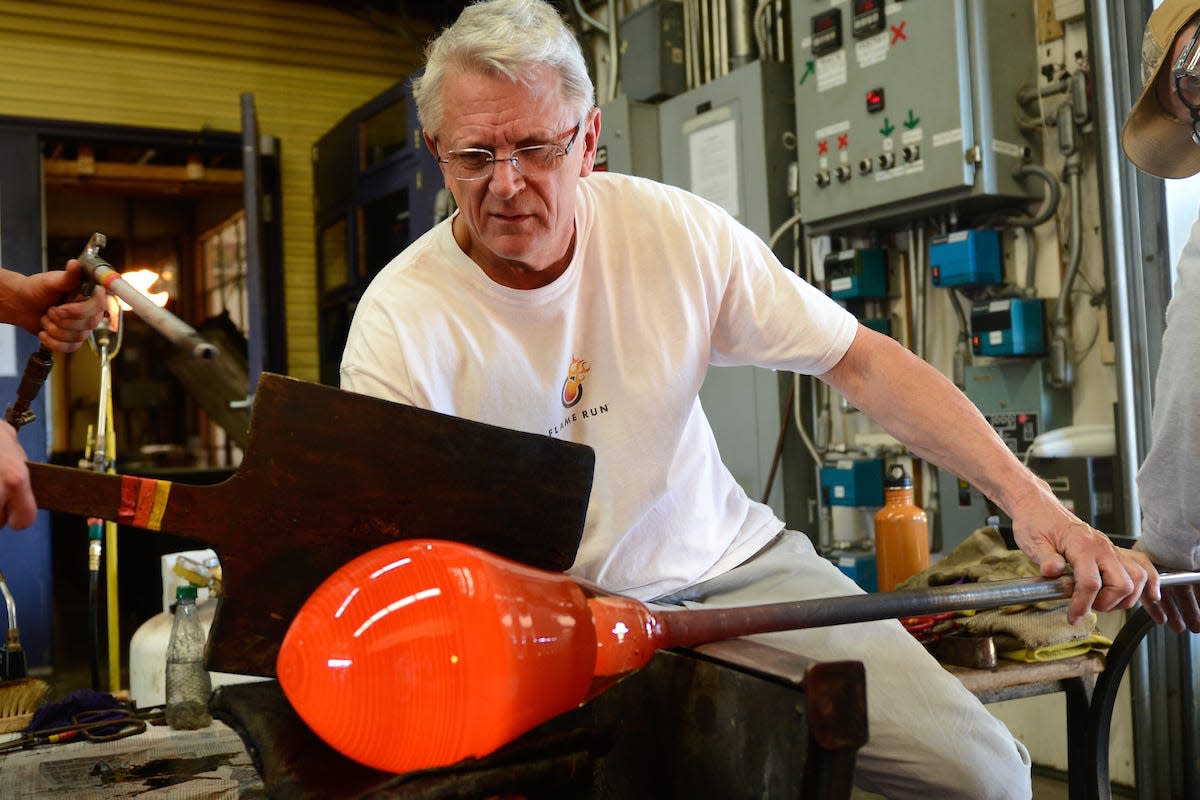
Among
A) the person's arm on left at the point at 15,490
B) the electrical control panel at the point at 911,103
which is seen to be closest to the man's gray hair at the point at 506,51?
the person's arm on left at the point at 15,490

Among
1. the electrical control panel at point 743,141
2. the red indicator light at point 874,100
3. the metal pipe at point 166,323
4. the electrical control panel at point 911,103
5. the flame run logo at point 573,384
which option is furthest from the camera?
the electrical control panel at point 743,141

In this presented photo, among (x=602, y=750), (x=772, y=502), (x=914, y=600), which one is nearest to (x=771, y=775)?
(x=602, y=750)

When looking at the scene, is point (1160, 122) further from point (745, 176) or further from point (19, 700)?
point (19, 700)

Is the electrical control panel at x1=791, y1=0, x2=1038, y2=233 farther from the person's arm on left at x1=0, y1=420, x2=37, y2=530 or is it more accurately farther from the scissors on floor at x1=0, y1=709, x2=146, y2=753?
the person's arm on left at x1=0, y1=420, x2=37, y2=530

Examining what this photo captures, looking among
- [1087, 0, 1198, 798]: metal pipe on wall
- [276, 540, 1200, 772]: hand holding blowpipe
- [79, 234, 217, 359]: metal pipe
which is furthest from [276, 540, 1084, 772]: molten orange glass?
[1087, 0, 1198, 798]: metal pipe on wall

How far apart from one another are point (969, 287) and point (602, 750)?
10.7 feet

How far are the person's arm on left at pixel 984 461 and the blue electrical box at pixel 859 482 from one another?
2323 millimetres

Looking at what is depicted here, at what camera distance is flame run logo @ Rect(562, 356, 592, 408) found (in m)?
1.82

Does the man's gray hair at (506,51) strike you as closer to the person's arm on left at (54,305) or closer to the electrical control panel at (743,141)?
the person's arm on left at (54,305)

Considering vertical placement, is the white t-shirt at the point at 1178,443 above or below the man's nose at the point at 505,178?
below

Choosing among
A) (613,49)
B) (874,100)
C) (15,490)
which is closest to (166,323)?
(15,490)

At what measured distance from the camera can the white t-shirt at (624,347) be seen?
1755 mm

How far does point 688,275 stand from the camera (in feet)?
6.20

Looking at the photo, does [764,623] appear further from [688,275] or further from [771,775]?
[688,275]
